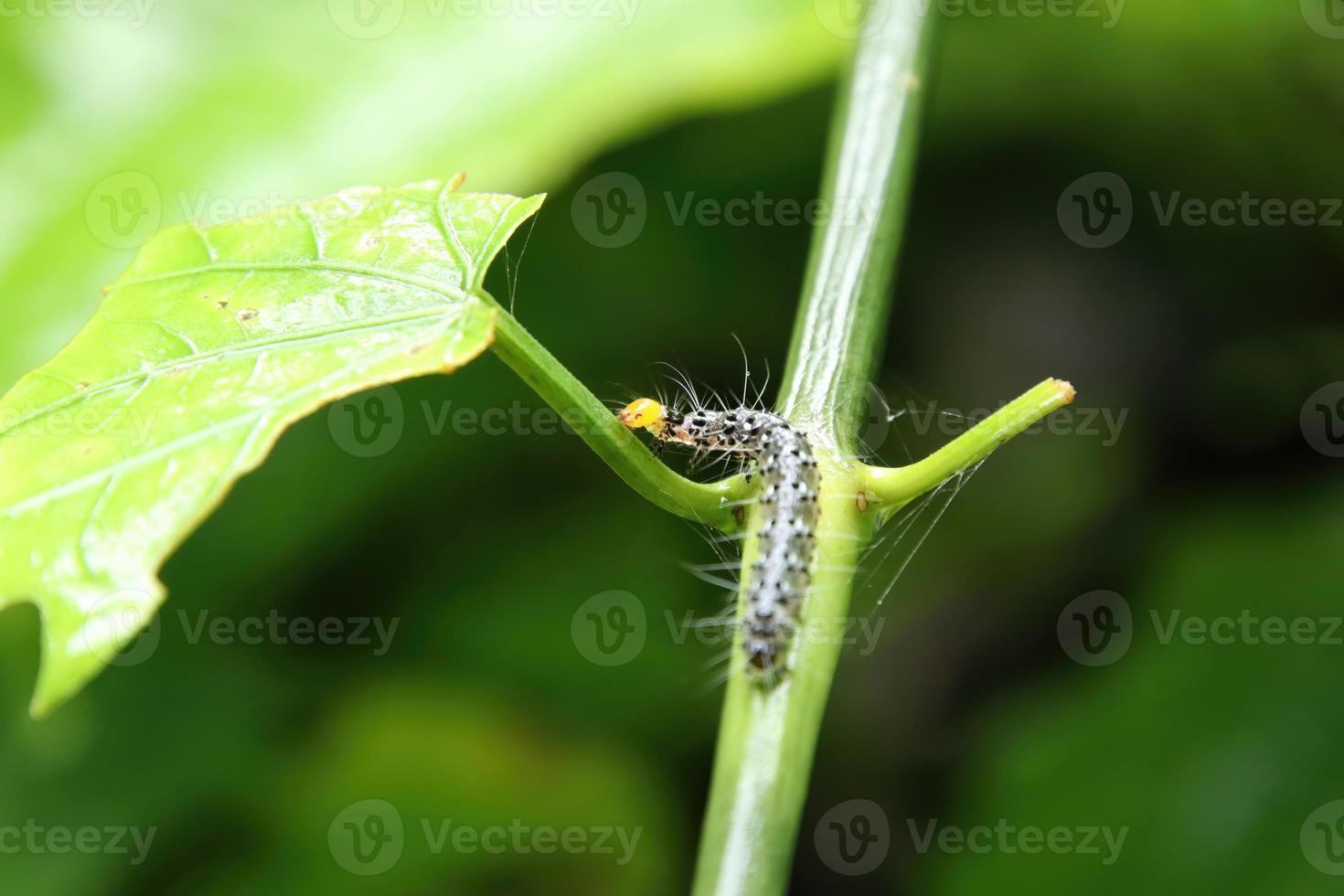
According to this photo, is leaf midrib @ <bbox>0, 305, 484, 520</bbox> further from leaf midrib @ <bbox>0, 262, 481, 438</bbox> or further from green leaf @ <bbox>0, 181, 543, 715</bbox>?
leaf midrib @ <bbox>0, 262, 481, 438</bbox>

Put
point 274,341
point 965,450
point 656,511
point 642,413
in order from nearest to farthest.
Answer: point 965,450, point 274,341, point 642,413, point 656,511

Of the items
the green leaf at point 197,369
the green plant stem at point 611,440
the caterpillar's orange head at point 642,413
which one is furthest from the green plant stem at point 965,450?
the caterpillar's orange head at point 642,413

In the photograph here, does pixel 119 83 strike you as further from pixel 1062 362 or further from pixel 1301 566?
pixel 1301 566

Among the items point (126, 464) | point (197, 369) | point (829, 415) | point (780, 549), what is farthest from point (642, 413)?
point (126, 464)

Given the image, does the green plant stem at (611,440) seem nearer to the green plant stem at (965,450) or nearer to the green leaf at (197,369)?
the green leaf at (197,369)

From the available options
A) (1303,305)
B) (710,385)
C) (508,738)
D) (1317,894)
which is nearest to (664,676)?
(508,738)

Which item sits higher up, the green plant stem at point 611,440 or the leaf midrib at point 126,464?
the green plant stem at point 611,440

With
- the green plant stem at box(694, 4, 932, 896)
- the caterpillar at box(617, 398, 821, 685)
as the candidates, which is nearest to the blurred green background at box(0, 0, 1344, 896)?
the green plant stem at box(694, 4, 932, 896)

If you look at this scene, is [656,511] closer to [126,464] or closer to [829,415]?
[829,415]
